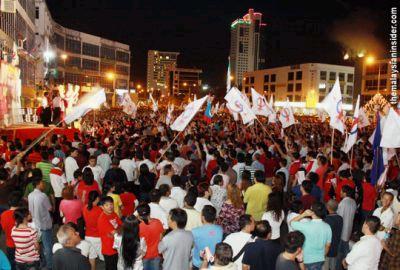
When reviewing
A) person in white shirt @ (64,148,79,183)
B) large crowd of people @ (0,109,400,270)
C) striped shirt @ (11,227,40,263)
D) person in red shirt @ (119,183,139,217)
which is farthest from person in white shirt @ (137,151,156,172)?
striped shirt @ (11,227,40,263)

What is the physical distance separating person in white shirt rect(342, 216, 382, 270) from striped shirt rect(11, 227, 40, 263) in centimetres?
400

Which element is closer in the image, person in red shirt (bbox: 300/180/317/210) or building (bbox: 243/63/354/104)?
person in red shirt (bbox: 300/180/317/210)

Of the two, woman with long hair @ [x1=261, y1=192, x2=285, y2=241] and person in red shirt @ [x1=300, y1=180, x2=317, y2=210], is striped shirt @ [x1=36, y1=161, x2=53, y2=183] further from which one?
person in red shirt @ [x1=300, y1=180, x2=317, y2=210]

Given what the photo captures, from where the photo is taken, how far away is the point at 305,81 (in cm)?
8594

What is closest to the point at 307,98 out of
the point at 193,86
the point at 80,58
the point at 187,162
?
the point at 80,58

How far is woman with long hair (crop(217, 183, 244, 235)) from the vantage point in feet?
21.3

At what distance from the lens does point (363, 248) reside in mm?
5352

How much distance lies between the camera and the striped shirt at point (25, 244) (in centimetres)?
554

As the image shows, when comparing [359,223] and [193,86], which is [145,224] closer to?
[359,223]

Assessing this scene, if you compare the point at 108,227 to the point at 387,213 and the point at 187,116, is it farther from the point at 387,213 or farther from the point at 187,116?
the point at 187,116

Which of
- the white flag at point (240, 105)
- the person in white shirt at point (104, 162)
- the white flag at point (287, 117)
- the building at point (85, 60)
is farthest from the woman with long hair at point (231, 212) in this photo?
the building at point (85, 60)

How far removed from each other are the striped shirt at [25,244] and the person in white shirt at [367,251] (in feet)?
13.1

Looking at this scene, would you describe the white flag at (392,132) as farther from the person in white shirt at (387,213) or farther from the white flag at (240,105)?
the white flag at (240,105)

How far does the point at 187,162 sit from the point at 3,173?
430cm
